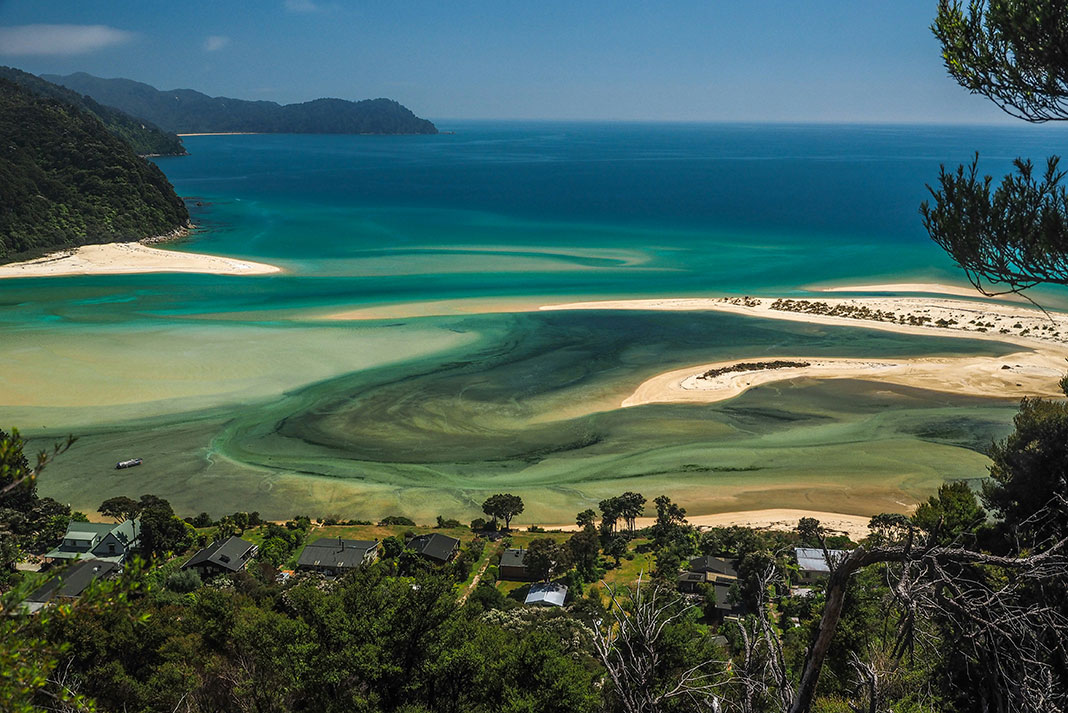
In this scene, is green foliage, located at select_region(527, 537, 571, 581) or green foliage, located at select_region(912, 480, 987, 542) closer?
green foliage, located at select_region(912, 480, 987, 542)

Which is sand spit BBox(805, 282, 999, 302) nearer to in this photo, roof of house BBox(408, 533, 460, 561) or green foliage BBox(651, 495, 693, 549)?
green foliage BBox(651, 495, 693, 549)

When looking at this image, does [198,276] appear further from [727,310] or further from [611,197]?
[611,197]

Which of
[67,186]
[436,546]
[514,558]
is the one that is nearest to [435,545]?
[436,546]

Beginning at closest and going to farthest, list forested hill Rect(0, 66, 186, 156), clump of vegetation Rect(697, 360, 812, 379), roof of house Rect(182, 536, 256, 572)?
roof of house Rect(182, 536, 256, 572) < clump of vegetation Rect(697, 360, 812, 379) < forested hill Rect(0, 66, 186, 156)

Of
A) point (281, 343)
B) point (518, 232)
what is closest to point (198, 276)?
point (281, 343)

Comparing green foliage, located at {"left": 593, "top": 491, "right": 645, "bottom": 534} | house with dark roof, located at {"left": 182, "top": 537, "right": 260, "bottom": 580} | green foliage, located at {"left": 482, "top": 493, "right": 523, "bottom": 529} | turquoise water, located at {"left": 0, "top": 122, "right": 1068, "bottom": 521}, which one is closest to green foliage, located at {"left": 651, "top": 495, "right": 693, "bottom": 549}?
green foliage, located at {"left": 593, "top": 491, "right": 645, "bottom": 534}

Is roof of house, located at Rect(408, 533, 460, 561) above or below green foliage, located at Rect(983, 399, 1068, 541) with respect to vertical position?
below

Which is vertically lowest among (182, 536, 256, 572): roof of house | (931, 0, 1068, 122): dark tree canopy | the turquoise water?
(182, 536, 256, 572): roof of house
